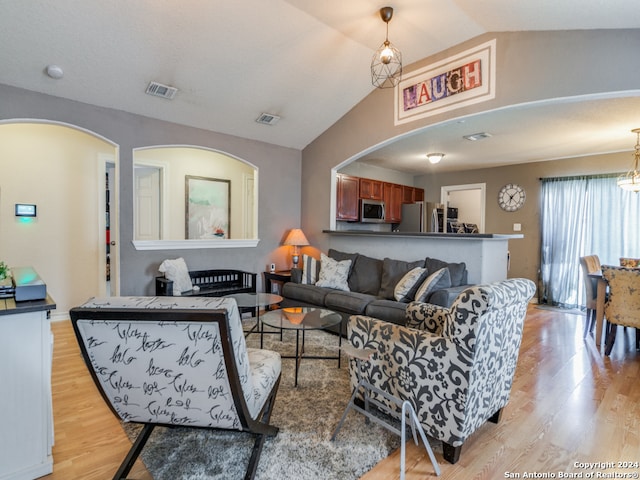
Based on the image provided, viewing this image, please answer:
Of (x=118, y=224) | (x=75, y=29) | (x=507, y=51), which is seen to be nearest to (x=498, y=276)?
(x=507, y=51)

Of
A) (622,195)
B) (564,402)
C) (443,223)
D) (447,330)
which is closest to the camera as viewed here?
(447,330)

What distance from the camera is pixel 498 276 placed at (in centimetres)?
396

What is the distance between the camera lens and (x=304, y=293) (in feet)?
14.1

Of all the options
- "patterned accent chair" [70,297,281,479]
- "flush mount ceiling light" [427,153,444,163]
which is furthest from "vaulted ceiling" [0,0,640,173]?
"patterned accent chair" [70,297,281,479]

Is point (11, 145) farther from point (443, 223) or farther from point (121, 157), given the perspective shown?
point (443, 223)

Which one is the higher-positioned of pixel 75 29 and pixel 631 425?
pixel 75 29

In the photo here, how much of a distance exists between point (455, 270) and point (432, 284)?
0.46 metres

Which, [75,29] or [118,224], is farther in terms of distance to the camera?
[118,224]

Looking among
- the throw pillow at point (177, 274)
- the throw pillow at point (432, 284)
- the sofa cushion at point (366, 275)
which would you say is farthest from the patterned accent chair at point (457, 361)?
the throw pillow at point (177, 274)

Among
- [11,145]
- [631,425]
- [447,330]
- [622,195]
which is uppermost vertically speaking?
[11,145]

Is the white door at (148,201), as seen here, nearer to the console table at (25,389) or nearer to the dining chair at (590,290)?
the console table at (25,389)

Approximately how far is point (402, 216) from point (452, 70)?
3.49 metres

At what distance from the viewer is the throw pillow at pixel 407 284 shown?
3573mm

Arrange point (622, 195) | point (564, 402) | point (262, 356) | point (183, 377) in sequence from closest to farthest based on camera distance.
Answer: point (183, 377), point (262, 356), point (564, 402), point (622, 195)
